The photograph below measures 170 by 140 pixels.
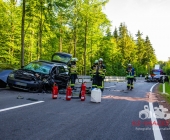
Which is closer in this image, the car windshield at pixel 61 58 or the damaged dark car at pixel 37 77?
the damaged dark car at pixel 37 77

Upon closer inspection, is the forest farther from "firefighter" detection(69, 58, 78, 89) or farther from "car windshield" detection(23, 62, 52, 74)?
Result: "firefighter" detection(69, 58, 78, 89)

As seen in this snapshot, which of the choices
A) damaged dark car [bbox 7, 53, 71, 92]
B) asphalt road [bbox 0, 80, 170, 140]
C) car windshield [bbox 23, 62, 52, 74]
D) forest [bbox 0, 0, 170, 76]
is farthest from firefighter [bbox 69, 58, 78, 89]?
asphalt road [bbox 0, 80, 170, 140]

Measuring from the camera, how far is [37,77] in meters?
12.7

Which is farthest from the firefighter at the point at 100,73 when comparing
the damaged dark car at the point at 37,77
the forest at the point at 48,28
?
the forest at the point at 48,28

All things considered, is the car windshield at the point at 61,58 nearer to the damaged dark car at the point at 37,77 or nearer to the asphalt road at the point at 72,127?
the damaged dark car at the point at 37,77

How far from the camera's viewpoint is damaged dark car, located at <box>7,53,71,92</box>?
12.5m

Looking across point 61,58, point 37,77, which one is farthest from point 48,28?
point 37,77

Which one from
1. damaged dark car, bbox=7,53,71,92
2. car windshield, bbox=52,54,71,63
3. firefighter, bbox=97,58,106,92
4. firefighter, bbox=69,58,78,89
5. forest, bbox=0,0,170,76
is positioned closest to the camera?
damaged dark car, bbox=7,53,71,92

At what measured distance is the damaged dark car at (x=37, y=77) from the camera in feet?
41.1

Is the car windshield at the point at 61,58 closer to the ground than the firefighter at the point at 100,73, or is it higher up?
higher up

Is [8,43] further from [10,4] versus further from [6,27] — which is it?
[10,4]

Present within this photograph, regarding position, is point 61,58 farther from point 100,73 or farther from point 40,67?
point 100,73

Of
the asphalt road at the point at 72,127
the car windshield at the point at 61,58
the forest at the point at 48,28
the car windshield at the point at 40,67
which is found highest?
the forest at the point at 48,28

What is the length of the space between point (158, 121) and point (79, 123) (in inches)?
92.3
